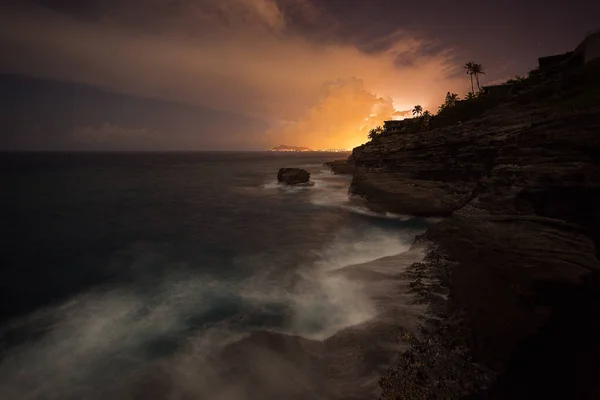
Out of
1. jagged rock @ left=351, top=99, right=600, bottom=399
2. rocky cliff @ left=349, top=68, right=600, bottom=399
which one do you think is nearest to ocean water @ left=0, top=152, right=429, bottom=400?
rocky cliff @ left=349, top=68, right=600, bottom=399

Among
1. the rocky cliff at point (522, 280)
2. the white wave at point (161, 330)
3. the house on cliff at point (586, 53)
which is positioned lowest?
the white wave at point (161, 330)

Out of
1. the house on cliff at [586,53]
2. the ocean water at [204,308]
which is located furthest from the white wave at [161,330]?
the house on cliff at [586,53]

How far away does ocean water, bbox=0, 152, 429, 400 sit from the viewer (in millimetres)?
7734

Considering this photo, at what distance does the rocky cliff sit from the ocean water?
1.28m

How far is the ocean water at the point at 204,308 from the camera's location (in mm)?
7734

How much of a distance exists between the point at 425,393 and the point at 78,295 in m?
15.7

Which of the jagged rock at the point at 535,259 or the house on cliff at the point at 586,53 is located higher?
the house on cliff at the point at 586,53

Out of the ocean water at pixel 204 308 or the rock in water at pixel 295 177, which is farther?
the rock in water at pixel 295 177

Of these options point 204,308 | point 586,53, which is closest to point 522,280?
point 204,308

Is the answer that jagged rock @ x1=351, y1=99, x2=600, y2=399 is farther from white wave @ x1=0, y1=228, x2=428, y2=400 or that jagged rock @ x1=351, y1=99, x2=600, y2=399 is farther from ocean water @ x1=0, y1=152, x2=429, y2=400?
white wave @ x1=0, y1=228, x2=428, y2=400

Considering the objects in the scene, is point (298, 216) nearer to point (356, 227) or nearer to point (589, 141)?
point (356, 227)

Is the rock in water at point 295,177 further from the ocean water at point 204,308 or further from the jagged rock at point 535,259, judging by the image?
the jagged rock at point 535,259

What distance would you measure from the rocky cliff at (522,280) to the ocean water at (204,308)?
1280mm

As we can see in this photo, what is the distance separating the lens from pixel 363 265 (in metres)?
14.2
